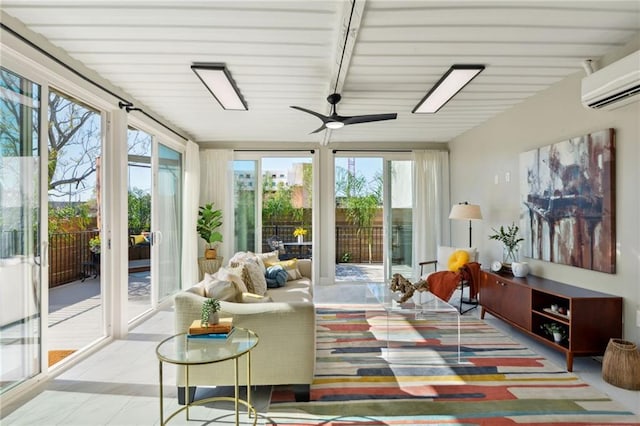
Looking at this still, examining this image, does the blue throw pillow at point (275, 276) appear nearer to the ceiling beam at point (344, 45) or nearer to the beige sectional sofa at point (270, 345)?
the beige sectional sofa at point (270, 345)

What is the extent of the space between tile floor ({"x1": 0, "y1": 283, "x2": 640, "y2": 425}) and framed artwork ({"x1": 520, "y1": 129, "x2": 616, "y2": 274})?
959mm

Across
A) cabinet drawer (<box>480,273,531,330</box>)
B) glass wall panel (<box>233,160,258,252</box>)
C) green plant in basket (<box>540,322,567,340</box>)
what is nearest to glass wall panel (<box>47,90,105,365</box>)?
glass wall panel (<box>233,160,258,252</box>)

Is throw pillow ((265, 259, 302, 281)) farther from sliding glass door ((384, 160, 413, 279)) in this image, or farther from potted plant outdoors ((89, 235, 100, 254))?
sliding glass door ((384, 160, 413, 279))

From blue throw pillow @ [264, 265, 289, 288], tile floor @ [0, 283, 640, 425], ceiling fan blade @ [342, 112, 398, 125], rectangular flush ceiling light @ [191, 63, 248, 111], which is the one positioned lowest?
tile floor @ [0, 283, 640, 425]

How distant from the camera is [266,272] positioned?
159 inches

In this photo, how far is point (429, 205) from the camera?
19.7 feet

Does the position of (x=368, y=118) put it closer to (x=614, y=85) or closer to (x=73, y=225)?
(x=614, y=85)

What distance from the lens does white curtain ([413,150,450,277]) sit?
5973mm

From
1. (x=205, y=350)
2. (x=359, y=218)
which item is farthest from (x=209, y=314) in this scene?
(x=359, y=218)

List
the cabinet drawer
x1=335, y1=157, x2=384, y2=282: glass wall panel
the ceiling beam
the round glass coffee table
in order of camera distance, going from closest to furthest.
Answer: the round glass coffee table → the ceiling beam → the cabinet drawer → x1=335, y1=157, x2=384, y2=282: glass wall panel

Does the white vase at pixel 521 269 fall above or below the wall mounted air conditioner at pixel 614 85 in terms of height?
below

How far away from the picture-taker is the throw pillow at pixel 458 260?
4.41m

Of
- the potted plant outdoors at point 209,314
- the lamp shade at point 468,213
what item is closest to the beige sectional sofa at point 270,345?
the potted plant outdoors at point 209,314

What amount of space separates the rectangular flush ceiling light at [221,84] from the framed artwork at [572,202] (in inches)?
129
